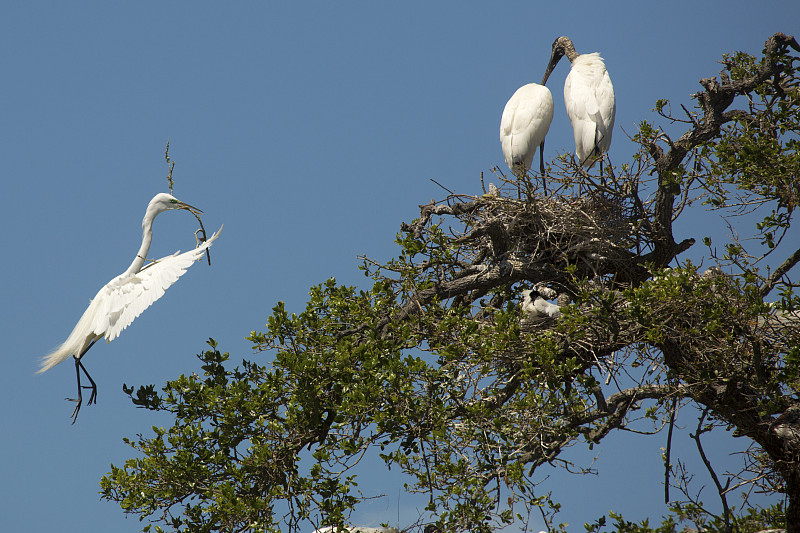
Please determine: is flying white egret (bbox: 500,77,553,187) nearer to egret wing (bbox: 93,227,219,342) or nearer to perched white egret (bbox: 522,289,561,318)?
perched white egret (bbox: 522,289,561,318)

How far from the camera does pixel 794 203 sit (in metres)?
5.23

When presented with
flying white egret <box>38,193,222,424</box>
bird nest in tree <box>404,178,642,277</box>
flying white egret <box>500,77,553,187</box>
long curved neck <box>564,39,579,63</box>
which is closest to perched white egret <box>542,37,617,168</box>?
flying white egret <box>500,77,553,187</box>

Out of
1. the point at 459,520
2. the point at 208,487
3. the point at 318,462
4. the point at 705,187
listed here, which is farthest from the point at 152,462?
the point at 705,187

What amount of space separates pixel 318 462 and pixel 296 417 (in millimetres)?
320

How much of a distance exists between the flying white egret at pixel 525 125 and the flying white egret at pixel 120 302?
3052 millimetres

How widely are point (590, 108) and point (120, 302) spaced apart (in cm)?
454

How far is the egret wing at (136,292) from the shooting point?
630 centimetres

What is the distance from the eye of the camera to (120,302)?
21.1ft

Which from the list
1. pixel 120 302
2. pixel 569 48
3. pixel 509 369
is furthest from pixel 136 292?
pixel 569 48

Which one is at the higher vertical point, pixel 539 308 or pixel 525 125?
pixel 525 125

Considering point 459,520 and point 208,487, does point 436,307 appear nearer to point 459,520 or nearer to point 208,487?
point 459,520

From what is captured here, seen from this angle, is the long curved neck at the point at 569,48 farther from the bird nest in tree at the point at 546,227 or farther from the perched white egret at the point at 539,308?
the perched white egret at the point at 539,308

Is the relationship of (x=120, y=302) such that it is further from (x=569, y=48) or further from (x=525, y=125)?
(x=569, y=48)

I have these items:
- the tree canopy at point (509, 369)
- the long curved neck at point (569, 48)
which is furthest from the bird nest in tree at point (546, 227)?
the long curved neck at point (569, 48)
